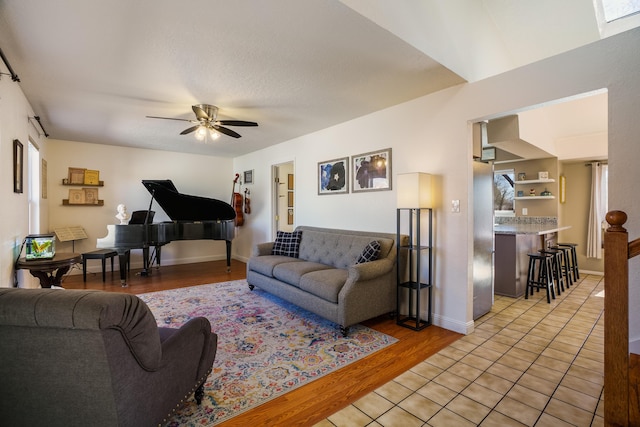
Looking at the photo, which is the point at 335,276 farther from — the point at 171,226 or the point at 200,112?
the point at 171,226

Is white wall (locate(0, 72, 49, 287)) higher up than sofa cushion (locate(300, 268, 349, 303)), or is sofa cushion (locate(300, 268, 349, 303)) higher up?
white wall (locate(0, 72, 49, 287))

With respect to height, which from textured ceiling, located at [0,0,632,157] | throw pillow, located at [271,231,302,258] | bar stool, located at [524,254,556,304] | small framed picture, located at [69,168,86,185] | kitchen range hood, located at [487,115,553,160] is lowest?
bar stool, located at [524,254,556,304]

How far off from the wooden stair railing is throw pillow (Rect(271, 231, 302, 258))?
347 cm

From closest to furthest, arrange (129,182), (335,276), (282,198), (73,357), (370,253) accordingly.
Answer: (73,357) → (335,276) → (370,253) → (129,182) → (282,198)

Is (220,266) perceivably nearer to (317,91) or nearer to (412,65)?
(317,91)

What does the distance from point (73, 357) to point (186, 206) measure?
4.39 m

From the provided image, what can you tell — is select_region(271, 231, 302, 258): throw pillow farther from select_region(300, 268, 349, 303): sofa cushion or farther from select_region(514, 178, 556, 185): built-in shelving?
select_region(514, 178, 556, 185): built-in shelving

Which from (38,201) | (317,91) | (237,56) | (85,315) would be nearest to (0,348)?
(85,315)

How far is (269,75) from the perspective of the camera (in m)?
2.75

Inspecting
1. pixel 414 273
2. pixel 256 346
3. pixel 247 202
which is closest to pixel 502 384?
pixel 414 273

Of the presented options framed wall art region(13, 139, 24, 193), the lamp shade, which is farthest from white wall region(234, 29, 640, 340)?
framed wall art region(13, 139, 24, 193)

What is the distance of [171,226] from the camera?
5027mm

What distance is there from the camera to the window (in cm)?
597

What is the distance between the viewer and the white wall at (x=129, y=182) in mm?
5316
